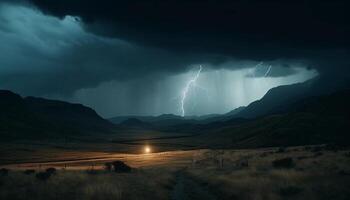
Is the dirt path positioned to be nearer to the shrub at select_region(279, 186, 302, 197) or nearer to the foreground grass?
the foreground grass

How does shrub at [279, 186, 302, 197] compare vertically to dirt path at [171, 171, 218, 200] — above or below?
above

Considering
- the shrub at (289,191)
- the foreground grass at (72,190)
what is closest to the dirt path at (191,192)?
the foreground grass at (72,190)

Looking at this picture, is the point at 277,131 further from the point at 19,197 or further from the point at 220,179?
the point at 19,197

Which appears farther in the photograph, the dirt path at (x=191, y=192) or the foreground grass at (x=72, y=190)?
the dirt path at (x=191, y=192)

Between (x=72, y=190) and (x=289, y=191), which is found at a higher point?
(x=289, y=191)

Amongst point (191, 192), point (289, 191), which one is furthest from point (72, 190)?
point (289, 191)

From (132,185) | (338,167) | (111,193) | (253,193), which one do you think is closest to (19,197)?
(111,193)

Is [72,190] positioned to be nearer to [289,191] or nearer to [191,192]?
[191,192]

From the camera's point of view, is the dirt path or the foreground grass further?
the dirt path

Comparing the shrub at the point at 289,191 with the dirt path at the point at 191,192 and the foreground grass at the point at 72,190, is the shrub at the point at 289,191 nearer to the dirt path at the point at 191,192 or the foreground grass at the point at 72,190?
the dirt path at the point at 191,192

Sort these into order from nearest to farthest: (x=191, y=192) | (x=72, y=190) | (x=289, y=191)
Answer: (x=289, y=191) → (x=72, y=190) → (x=191, y=192)

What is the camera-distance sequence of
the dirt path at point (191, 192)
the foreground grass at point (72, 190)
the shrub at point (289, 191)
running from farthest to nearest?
1. the dirt path at point (191, 192)
2. the foreground grass at point (72, 190)
3. the shrub at point (289, 191)

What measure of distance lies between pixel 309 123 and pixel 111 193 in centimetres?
15656

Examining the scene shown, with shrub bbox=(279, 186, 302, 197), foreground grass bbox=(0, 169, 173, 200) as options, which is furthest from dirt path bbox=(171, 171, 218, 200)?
shrub bbox=(279, 186, 302, 197)
